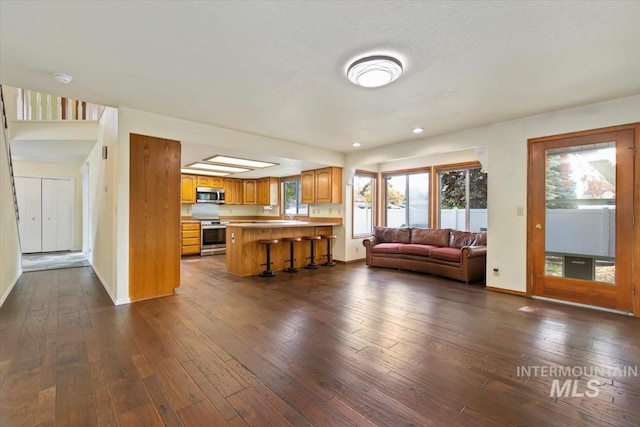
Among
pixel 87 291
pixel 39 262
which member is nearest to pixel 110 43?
pixel 87 291

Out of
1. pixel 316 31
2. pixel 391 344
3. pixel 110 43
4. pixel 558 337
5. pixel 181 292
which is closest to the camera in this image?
pixel 316 31

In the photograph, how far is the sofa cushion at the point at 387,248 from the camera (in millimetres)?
5983

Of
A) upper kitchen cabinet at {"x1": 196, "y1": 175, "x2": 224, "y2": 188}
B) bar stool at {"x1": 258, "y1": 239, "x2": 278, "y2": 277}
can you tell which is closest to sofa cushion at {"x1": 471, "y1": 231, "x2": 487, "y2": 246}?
bar stool at {"x1": 258, "y1": 239, "x2": 278, "y2": 277}

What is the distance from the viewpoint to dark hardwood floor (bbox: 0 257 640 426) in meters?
1.72

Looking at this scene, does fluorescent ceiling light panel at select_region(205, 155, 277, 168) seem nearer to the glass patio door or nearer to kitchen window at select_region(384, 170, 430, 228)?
kitchen window at select_region(384, 170, 430, 228)

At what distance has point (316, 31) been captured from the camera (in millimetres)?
2098

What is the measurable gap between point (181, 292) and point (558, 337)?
15.5 feet

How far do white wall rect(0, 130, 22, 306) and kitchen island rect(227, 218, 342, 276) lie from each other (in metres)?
3.10

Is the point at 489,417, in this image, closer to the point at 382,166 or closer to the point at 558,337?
the point at 558,337

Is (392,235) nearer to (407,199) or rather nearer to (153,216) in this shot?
(407,199)

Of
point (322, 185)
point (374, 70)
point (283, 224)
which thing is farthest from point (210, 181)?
point (374, 70)

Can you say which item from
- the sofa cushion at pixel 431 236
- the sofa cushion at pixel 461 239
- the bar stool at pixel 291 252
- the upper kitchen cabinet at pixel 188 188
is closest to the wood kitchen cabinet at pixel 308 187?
the bar stool at pixel 291 252

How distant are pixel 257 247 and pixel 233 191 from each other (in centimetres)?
390

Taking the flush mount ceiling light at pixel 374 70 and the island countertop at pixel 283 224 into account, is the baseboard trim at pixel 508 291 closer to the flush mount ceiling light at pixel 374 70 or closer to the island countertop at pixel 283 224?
the island countertop at pixel 283 224
